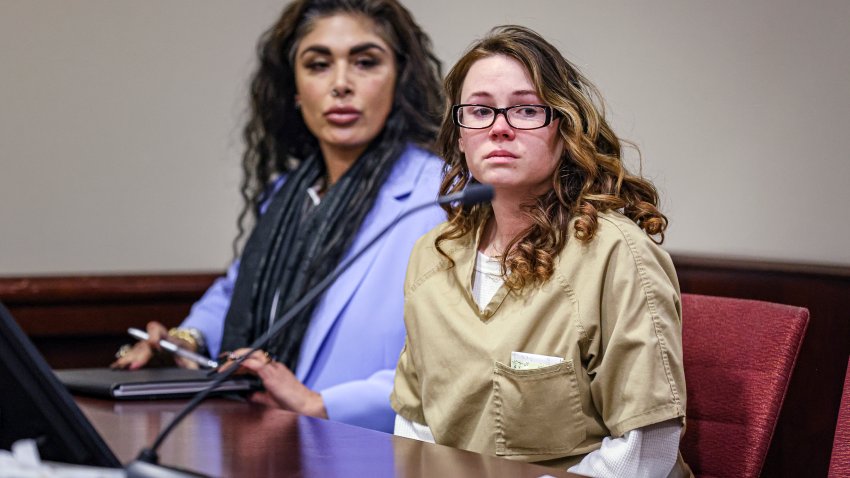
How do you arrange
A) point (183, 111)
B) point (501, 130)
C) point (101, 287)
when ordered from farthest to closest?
point (183, 111)
point (101, 287)
point (501, 130)

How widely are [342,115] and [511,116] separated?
0.96m

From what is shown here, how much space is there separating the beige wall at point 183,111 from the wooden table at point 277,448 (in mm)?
1171

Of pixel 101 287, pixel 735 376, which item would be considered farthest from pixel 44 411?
pixel 101 287

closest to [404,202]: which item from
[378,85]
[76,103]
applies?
[378,85]

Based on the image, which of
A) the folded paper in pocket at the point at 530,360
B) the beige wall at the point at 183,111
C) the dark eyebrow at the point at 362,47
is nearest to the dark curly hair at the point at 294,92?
the dark eyebrow at the point at 362,47

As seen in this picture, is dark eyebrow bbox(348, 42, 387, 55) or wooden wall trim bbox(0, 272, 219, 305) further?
wooden wall trim bbox(0, 272, 219, 305)

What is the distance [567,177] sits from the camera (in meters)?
1.56

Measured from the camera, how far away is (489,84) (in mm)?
1544

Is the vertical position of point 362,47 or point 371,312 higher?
point 362,47

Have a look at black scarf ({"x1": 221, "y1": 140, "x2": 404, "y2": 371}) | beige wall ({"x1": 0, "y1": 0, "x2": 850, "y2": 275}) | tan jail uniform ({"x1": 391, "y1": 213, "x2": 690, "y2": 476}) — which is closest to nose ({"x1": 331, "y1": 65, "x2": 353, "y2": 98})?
black scarf ({"x1": 221, "y1": 140, "x2": 404, "y2": 371})

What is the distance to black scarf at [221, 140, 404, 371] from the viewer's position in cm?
234

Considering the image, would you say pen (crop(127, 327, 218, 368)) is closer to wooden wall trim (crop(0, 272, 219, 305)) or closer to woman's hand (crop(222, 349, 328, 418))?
woman's hand (crop(222, 349, 328, 418))

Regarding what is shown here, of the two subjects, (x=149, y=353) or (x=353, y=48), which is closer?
(x=149, y=353)

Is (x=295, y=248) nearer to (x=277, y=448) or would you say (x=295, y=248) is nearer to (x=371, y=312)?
(x=371, y=312)
